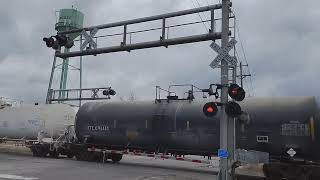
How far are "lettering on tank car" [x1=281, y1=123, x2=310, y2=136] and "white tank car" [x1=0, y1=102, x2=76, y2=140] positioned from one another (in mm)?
14284

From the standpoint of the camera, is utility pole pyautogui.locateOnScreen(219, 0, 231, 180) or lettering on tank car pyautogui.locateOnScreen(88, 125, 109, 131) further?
lettering on tank car pyautogui.locateOnScreen(88, 125, 109, 131)

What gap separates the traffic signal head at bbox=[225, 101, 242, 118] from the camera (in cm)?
1223

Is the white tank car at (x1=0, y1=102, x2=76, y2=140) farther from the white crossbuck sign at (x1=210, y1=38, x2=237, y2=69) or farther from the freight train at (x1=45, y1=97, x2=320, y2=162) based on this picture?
the white crossbuck sign at (x1=210, y1=38, x2=237, y2=69)

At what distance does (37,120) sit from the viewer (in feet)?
91.0

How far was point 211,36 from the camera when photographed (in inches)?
616

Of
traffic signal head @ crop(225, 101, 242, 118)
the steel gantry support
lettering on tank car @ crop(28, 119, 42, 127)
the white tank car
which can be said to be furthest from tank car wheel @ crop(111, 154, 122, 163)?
traffic signal head @ crop(225, 101, 242, 118)

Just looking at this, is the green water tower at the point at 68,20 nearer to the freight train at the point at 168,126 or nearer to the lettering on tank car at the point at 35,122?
the freight train at the point at 168,126

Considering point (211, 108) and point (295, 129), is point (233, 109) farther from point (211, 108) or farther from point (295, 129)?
point (295, 129)

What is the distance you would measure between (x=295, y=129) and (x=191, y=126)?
16.4 feet

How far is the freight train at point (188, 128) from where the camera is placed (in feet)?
58.0

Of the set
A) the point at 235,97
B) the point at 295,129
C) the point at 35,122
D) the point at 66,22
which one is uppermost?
the point at 66,22

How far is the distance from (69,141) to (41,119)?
2.33 m

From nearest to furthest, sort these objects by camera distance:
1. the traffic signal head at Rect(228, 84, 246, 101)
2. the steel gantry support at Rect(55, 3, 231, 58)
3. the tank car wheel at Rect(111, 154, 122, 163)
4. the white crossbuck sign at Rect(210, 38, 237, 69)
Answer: the traffic signal head at Rect(228, 84, 246, 101) → the white crossbuck sign at Rect(210, 38, 237, 69) → the steel gantry support at Rect(55, 3, 231, 58) → the tank car wheel at Rect(111, 154, 122, 163)

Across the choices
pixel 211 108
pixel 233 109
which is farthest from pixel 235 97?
pixel 211 108
